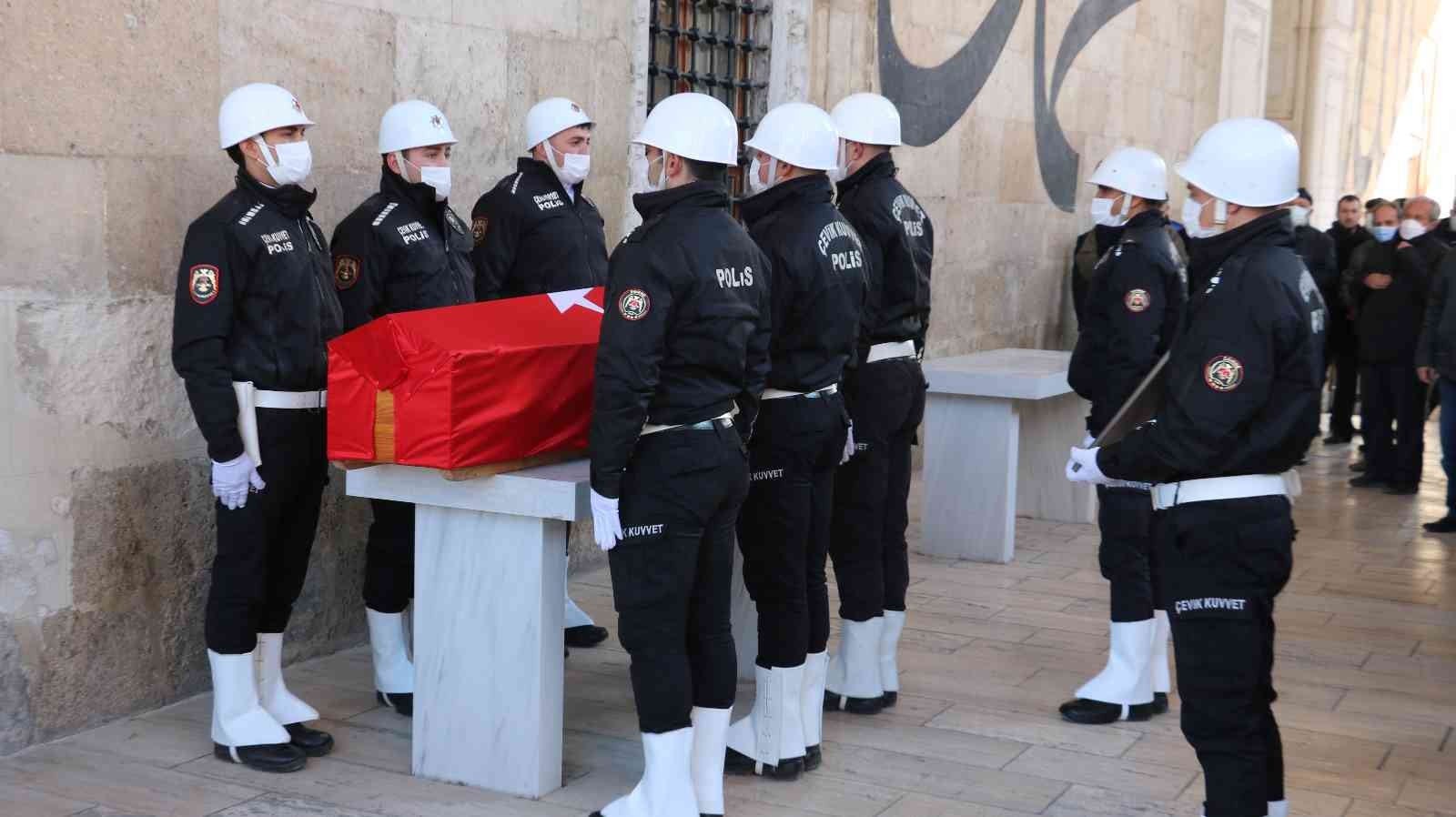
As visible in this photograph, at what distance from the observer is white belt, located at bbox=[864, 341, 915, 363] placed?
4707mm

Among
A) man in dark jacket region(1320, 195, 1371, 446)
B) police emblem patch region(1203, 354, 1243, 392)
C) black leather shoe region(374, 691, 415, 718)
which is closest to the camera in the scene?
police emblem patch region(1203, 354, 1243, 392)

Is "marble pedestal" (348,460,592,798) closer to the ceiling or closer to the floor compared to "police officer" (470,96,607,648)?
closer to the floor

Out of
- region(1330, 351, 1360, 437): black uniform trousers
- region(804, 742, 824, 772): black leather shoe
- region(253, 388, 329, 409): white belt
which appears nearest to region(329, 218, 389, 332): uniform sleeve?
region(253, 388, 329, 409): white belt

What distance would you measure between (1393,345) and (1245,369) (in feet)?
21.8

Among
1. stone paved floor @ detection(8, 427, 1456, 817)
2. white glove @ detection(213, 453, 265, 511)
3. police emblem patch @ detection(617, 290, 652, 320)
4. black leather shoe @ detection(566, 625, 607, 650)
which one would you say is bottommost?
stone paved floor @ detection(8, 427, 1456, 817)

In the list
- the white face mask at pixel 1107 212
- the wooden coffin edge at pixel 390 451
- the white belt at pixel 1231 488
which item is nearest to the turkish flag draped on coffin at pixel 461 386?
the wooden coffin edge at pixel 390 451

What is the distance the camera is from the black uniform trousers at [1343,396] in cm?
1099

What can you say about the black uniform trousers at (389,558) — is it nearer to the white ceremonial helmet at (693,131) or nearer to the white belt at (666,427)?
the white belt at (666,427)

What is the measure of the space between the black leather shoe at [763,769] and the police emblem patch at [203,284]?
1.83 meters

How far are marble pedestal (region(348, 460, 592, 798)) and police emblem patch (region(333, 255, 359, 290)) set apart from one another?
0.80m

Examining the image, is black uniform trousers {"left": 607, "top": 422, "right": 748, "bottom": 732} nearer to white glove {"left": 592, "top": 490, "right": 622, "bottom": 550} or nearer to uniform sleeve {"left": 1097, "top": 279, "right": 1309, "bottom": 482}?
white glove {"left": 592, "top": 490, "right": 622, "bottom": 550}

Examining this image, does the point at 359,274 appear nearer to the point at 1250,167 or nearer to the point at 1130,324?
the point at 1130,324

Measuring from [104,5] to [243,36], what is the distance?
21.0 inches

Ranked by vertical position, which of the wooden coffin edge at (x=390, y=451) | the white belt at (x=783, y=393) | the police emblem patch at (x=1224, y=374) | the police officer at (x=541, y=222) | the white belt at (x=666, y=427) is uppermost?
the police officer at (x=541, y=222)
